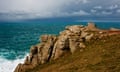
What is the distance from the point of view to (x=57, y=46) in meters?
63.5

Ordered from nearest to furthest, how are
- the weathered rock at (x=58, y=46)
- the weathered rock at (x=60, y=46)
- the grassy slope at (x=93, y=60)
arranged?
1. the grassy slope at (x=93, y=60)
2. the weathered rock at (x=58, y=46)
3. the weathered rock at (x=60, y=46)

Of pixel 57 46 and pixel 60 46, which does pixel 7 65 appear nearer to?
pixel 57 46

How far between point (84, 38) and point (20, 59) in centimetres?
7036

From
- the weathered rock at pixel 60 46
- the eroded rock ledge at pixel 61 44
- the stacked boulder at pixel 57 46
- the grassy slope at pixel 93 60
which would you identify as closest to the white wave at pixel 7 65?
the stacked boulder at pixel 57 46

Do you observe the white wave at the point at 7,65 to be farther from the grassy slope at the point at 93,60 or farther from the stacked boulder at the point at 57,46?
the grassy slope at the point at 93,60

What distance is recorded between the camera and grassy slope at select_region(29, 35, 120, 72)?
50.2m

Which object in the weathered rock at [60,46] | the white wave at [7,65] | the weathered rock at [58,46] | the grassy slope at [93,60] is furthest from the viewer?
the white wave at [7,65]

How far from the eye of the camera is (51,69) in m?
56.1

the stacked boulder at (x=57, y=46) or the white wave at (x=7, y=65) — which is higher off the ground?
the stacked boulder at (x=57, y=46)

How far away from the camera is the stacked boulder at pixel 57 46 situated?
62.8 metres

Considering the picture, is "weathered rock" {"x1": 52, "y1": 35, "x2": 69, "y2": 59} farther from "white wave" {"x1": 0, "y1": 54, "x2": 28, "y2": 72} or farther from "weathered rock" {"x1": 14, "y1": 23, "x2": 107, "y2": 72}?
"white wave" {"x1": 0, "y1": 54, "x2": 28, "y2": 72}

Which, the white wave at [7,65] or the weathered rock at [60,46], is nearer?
the weathered rock at [60,46]

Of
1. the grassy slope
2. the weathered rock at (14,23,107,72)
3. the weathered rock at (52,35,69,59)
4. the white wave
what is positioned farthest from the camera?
the white wave

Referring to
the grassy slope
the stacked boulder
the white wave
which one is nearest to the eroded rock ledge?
the stacked boulder
